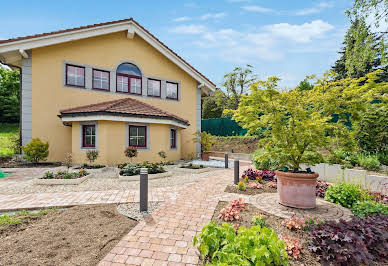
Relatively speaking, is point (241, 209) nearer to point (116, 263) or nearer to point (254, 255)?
point (254, 255)

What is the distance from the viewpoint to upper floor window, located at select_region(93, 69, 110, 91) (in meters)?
12.7

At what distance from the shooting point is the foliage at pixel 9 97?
21667mm

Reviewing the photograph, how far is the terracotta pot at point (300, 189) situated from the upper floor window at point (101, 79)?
12.7 m

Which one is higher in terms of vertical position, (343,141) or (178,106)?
(178,106)

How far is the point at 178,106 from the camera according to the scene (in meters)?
15.5

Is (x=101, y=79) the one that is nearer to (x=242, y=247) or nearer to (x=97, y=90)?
(x=97, y=90)

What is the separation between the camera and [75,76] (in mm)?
12180

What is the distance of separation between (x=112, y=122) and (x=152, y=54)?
684 centimetres

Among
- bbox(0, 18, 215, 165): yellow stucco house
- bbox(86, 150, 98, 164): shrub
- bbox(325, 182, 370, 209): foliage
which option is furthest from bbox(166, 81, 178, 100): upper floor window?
bbox(325, 182, 370, 209): foliage

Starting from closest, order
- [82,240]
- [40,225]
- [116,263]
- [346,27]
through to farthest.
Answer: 1. [116,263]
2. [82,240]
3. [40,225]
4. [346,27]

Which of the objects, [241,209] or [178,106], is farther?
[178,106]

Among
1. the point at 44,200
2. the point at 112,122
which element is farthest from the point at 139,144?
the point at 44,200

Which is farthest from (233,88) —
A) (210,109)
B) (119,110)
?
(119,110)

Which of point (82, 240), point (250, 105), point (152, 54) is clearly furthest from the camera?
point (152, 54)
